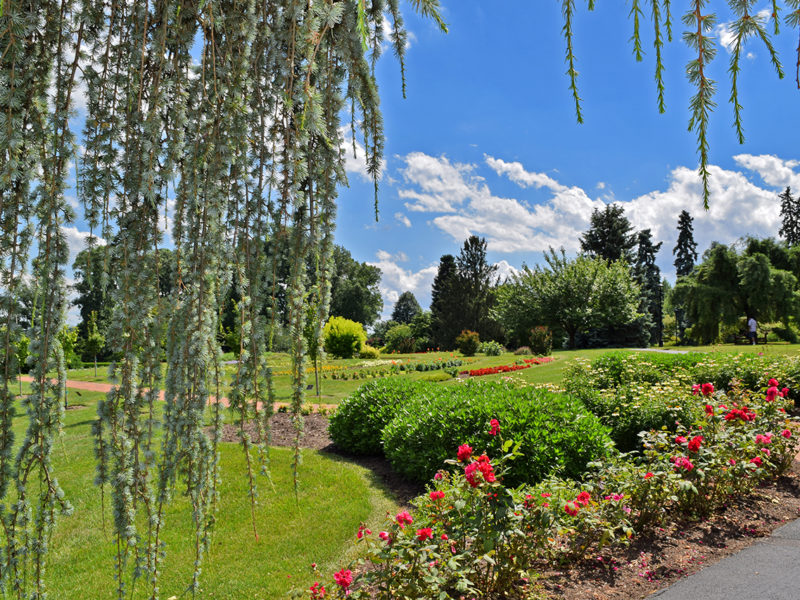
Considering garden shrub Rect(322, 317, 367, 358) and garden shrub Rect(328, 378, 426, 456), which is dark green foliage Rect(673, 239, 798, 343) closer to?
garden shrub Rect(322, 317, 367, 358)

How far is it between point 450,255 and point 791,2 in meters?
39.4

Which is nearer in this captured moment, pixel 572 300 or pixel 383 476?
pixel 383 476

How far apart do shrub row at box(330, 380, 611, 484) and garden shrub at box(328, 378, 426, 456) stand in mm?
241

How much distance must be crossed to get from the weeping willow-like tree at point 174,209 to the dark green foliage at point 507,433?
3.33m

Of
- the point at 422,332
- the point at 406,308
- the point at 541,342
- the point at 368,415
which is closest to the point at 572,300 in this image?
the point at 541,342

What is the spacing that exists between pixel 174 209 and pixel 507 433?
373 cm

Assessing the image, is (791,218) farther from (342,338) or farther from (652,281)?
(342,338)

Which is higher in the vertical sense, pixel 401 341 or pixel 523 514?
pixel 401 341

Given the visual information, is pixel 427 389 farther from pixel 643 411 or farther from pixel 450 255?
pixel 450 255

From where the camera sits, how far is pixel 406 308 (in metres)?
54.3

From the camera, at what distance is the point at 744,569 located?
3125mm

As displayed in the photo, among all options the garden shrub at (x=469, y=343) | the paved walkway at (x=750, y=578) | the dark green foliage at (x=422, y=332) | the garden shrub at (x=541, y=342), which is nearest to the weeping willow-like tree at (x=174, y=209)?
the paved walkway at (x=750, y=578)

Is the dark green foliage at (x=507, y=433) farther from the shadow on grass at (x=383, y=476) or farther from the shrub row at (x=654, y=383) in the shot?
the shrub row at (x=654, y=383)

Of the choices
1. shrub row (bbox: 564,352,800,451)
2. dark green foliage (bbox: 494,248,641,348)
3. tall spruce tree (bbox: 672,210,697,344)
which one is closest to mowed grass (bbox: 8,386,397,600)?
shrub row (bbox: 564,352,800,451)
